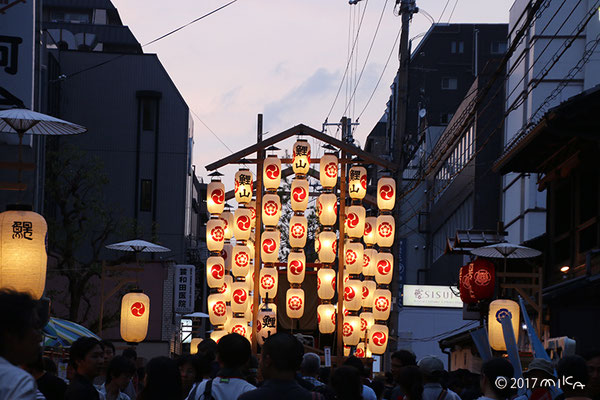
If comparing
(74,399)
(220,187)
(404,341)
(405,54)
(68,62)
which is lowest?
(404,341)

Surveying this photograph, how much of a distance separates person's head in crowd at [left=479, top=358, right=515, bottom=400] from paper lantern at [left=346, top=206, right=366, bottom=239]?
2046 centimetres

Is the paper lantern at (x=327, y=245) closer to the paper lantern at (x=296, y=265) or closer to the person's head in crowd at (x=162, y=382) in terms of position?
the paper lantern at (x=296, y=265)

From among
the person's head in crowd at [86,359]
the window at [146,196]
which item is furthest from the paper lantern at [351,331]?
the person's head in crowd at [86,359]

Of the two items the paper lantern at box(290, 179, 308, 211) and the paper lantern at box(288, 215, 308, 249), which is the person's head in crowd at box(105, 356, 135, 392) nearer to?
the paper lantern at box(290, 179, 308, 211)

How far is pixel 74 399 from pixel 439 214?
4470 centimetres

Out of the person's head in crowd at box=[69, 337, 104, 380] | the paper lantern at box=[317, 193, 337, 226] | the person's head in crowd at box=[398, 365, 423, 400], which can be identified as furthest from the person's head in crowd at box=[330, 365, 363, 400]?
the paper lantern at box=[317, 193, 337, 226]

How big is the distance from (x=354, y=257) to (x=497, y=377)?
20620 mm

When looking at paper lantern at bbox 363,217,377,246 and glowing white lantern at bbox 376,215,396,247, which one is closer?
glowing white lantern at bbox 376,215,396,247

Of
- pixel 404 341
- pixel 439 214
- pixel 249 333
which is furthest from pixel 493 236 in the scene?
pixel 439 214

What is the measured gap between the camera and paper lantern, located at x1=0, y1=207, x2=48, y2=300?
11688 millimetres

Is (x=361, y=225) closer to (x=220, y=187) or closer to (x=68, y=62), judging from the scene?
(x=220, y=187)

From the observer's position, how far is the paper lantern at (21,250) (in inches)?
460

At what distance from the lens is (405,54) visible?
963 inches

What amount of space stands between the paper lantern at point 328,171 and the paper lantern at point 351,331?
405 cm
